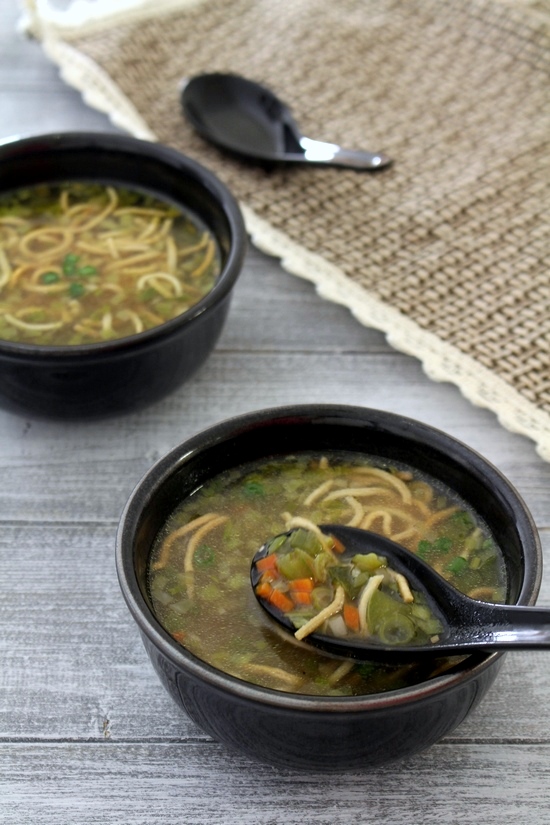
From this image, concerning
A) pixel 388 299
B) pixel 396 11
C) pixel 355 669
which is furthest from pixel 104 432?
pixel 396 11

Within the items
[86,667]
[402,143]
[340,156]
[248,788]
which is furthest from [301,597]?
[402,143]

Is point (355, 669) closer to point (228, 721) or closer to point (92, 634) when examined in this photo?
point (228, 721)

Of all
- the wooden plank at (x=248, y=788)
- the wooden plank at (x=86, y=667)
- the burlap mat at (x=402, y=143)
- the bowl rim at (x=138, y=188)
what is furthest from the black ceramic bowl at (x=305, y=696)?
the burlap mat at (x=402, y=143)

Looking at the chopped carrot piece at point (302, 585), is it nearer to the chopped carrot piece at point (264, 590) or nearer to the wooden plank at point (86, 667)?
the chopped carrot piece at point (264, 590)

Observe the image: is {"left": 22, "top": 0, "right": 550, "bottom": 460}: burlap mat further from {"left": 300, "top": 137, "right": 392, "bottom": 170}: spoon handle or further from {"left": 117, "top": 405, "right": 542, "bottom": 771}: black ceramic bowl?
{"left": 117, "top": 405, "right": 542, "bottom": 771}: black ceramic bowl

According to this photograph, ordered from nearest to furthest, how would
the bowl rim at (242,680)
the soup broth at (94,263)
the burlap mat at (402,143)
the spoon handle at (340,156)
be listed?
the bowl rim at (242,680), the soup broth at (94,263), the burlap mat at (402,143), the spoon handle at (340,156)

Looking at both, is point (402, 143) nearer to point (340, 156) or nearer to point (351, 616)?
point (340, 156)

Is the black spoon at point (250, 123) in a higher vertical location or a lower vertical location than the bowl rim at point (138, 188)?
lower
